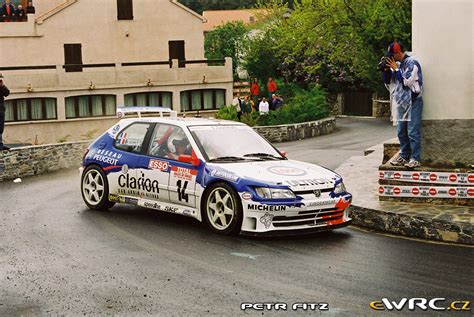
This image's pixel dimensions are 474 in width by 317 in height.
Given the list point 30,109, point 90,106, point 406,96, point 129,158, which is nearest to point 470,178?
point 406,96

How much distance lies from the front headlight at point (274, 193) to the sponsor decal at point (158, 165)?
187 cm

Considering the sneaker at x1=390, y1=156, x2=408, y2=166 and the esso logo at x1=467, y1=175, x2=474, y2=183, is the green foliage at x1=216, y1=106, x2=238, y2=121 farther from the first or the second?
the esso logo at x1=467, y1=175, x2=474, y2=183

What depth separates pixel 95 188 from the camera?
42.1ft

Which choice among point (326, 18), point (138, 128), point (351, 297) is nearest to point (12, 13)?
point (326, 18)

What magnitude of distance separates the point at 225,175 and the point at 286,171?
85 centimetres

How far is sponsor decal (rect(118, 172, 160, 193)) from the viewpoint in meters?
11.7

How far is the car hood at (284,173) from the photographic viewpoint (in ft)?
33.8

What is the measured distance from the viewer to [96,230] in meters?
11.2

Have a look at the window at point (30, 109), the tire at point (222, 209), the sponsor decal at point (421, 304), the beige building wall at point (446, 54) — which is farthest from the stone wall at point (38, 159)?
the window at point (30, 109)

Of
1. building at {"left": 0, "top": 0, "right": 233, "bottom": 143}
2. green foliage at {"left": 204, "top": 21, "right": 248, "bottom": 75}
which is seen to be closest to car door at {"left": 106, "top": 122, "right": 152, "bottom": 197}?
building at {"left": 0, "top": 0, "right": 233, "bottom": 143}

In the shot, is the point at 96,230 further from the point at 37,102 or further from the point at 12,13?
the point at 12,13

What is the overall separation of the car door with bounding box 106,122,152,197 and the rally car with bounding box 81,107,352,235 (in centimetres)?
2

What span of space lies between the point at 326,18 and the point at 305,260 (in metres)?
32.1

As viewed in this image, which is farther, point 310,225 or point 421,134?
point 421,134
